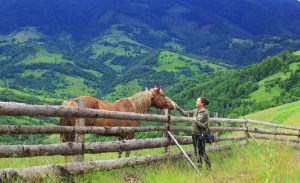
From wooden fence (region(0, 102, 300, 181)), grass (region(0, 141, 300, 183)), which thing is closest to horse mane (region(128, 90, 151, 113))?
grass (region(0, 141, 300, 183))

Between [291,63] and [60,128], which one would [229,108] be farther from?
[60,128]

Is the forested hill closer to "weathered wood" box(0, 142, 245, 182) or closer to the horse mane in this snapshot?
the horse mane

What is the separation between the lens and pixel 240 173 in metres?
10.6

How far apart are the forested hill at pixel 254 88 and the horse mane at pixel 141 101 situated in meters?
102

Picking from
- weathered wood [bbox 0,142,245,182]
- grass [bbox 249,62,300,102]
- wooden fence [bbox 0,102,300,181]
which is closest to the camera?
weathered wood [bbox 0,142,245,182]

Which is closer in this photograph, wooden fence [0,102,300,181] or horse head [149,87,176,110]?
wooden fence [0,102,300,181]

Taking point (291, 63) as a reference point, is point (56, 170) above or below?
below

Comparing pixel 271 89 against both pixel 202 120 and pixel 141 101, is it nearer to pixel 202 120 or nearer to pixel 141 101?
pixel 141 101

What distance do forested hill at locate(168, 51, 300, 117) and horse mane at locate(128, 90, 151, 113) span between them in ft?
333

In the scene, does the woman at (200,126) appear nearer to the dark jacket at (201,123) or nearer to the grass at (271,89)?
the dark jacket at (201,123)

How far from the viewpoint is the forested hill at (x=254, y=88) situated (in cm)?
12543

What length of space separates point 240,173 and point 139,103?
513cm

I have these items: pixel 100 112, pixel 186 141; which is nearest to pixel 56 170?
pixel 100 112

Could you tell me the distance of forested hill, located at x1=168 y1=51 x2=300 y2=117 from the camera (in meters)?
125
